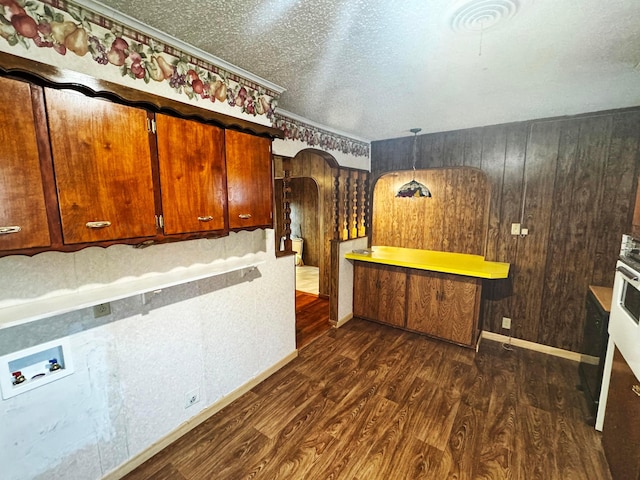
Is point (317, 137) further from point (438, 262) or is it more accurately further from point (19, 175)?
point (19, 175)

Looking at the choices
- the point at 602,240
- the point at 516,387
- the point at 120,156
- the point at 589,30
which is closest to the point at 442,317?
the point at 516,387

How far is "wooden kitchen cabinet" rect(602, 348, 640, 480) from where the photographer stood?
4.39 feet

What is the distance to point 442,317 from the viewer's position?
3.21 m

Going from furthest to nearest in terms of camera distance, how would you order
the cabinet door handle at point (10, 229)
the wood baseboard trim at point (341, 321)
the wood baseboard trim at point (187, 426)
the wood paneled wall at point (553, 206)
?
the wood baseboard trim at point (341, 321) < the wood paneled wall at point (553, 206) < the wood baseboard trim at point (187, 426) < the cabinet door handle at point (10, 229)

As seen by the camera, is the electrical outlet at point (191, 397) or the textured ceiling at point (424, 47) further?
the electrical outlet at point (191, 397)

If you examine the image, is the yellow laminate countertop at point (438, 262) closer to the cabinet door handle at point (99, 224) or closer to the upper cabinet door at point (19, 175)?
the cabinet door handle at point (99, 224)

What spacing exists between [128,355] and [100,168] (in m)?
1.08

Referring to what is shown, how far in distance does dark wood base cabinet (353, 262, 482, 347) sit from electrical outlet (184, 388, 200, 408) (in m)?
2.31

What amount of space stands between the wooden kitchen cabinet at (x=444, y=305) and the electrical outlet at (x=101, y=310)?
2907 millimetres

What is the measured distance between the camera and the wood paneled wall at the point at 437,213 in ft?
13.4

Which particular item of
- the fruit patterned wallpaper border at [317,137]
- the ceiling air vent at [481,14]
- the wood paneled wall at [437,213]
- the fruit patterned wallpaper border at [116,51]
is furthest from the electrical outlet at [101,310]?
the wood paneled wall at [437,213]

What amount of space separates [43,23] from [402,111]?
243cm

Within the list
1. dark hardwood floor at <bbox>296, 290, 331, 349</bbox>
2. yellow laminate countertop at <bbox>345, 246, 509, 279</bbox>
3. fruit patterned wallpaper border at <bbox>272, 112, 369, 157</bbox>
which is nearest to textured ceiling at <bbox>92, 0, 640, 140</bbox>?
fruit patterned wallpaper border at <bbox>272, 112, 369, 157</bbox>

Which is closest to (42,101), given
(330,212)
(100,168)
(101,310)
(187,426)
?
(100,168)
